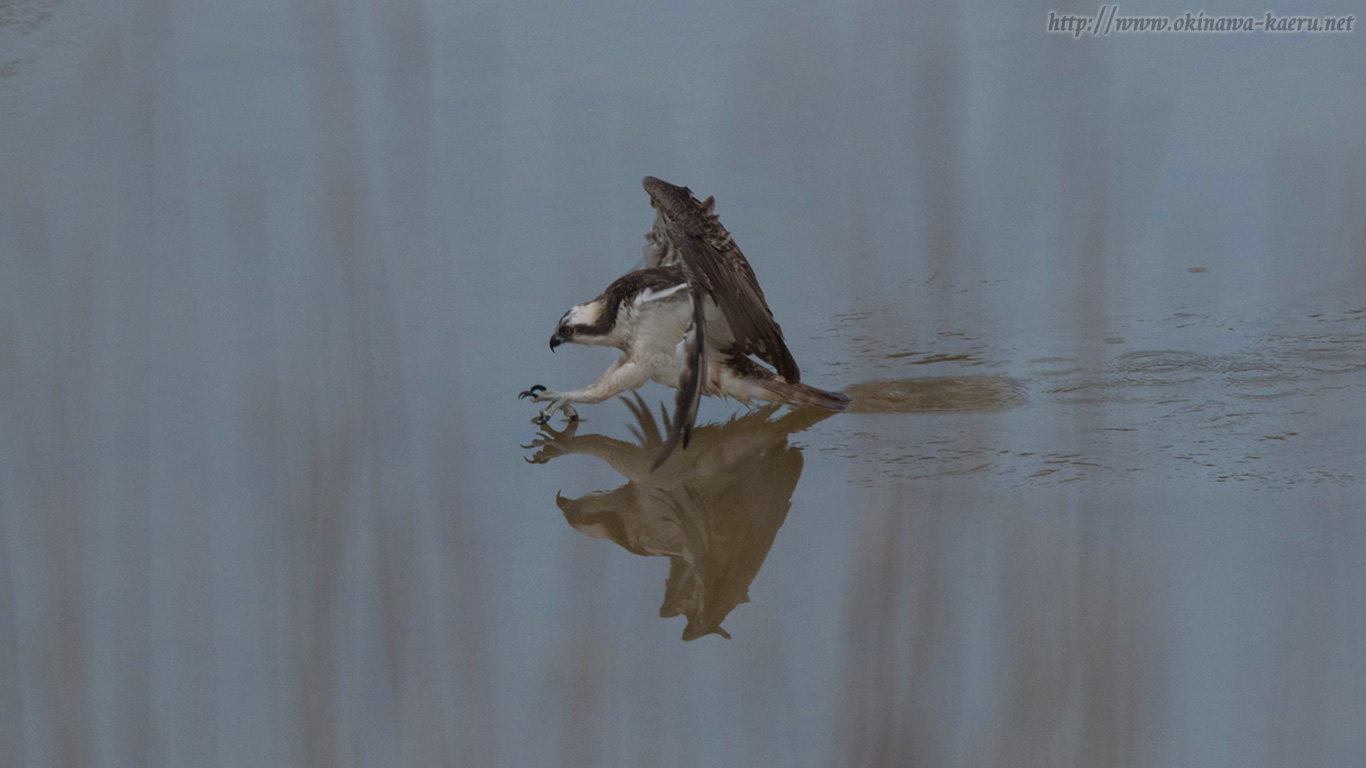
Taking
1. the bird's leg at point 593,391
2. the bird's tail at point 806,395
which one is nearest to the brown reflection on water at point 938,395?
the bird's tail at point 806,395

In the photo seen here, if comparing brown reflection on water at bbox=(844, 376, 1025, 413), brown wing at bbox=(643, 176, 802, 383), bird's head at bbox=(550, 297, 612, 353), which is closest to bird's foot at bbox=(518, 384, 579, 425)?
bird's head at bbox=(550, 297, 612, 353)

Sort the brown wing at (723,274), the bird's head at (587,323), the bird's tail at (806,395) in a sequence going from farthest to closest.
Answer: the bird's head at (587,323) < the bird's tail at (806,395) < the brown wing at (723,274)

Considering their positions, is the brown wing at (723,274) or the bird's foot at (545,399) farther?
the bird's foot at (545,399)

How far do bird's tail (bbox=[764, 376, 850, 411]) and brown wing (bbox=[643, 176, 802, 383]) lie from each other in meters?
0.03

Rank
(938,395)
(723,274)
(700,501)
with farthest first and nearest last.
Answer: (938,395), (723,274), (700,501)

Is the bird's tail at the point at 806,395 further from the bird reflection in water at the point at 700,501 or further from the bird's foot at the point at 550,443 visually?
the bird's foot at the point at 550,443

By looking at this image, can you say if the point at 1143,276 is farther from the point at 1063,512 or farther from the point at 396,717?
the point at 396,717

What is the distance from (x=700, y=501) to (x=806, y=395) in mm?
553

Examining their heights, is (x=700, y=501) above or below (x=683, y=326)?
below

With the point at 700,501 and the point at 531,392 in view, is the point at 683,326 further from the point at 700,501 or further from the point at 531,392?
the point at 700,501

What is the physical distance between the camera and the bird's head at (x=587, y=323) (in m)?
3.36

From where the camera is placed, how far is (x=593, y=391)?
3.33 metres

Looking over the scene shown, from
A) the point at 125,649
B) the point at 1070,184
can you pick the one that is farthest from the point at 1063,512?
the point at 125,649

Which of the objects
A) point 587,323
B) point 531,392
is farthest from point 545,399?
point 587,323
